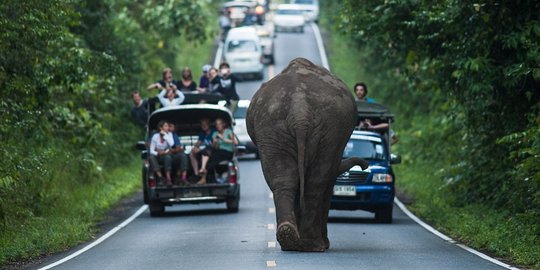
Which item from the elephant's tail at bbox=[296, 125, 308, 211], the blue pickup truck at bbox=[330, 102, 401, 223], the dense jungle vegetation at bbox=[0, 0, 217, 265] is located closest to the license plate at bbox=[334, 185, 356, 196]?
the blue pickup truck at bbox=[330, 102, 401, 223]

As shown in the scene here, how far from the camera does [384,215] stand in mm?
25469

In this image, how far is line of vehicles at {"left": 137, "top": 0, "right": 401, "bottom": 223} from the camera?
2489cm

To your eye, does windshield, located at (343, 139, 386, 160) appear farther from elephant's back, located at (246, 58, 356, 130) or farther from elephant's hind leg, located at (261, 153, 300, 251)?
elephant's hind leg, located at (261, 153, 300, 251)

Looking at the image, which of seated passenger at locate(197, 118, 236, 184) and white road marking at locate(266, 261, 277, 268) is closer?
white road marking at locate(266, 261, 277, 268)

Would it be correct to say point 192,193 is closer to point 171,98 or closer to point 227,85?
point 171,98

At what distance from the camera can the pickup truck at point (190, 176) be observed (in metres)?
26.8

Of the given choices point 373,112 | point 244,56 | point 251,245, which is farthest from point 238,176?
point 244,56

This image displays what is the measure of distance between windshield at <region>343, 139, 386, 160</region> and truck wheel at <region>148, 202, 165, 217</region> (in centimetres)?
396

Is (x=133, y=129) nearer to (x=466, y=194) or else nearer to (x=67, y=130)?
(x=67, y=130)

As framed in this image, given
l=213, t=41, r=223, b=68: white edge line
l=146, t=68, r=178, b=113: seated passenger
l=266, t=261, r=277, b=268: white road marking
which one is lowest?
l=213, t=41, r=223, b=68: white edge line

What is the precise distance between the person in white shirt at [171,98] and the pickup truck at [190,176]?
2097mm

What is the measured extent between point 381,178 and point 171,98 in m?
7.14

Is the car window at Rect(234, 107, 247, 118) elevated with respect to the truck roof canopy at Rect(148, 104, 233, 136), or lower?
lower

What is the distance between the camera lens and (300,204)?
62.4 ft
